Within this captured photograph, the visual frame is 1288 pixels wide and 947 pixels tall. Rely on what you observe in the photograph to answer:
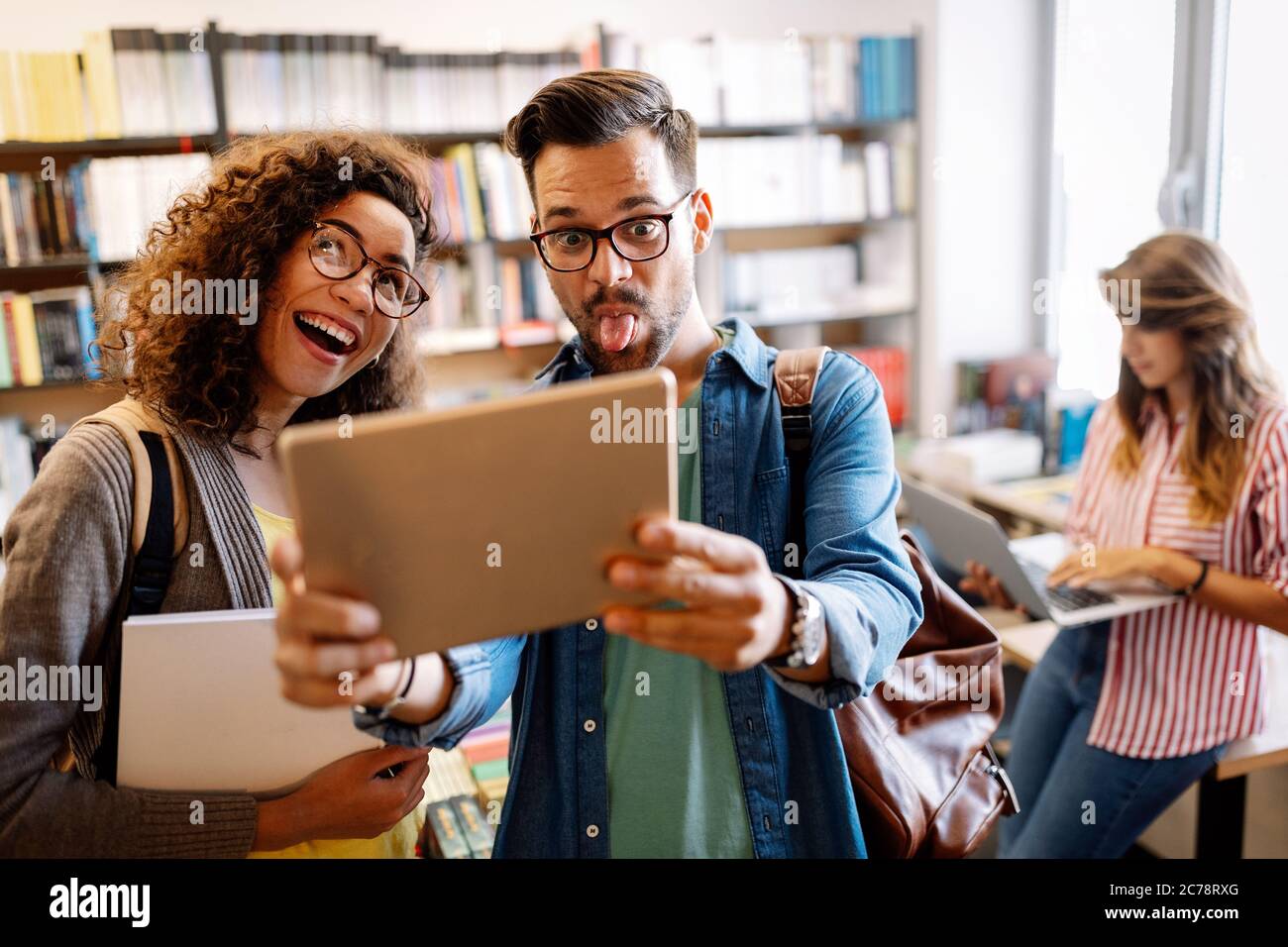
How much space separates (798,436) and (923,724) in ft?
1.28

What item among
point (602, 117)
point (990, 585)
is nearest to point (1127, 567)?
point (990, 585)

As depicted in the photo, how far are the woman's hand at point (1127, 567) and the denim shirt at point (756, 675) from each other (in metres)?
0.94

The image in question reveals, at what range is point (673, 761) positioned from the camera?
1.02 metres

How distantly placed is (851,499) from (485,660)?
388 millimetres

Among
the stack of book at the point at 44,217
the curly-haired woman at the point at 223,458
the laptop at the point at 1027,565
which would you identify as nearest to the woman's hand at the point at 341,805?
the curly-haired woman at the point at 223,458

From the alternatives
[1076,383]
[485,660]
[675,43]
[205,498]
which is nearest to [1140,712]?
[485,660]

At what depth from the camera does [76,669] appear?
0.97m

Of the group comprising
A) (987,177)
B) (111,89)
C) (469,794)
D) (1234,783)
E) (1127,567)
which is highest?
(111,89)

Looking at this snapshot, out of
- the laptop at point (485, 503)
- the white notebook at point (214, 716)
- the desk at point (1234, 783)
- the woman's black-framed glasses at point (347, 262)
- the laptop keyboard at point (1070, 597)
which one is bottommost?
the desk at point (1234, 783)

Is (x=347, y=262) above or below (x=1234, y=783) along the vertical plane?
above

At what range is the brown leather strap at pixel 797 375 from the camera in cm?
106

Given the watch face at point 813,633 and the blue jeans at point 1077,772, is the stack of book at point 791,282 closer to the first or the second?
the blue jeans at point 1077,772

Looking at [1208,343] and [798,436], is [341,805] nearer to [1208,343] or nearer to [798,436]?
[798,436]

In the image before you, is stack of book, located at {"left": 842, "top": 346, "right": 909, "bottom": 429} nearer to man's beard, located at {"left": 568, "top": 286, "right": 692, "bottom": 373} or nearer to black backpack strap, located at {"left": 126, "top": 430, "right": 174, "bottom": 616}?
man's beard, located at {"left": 568, "top": 286, "right": 692, "bottom": 373}
